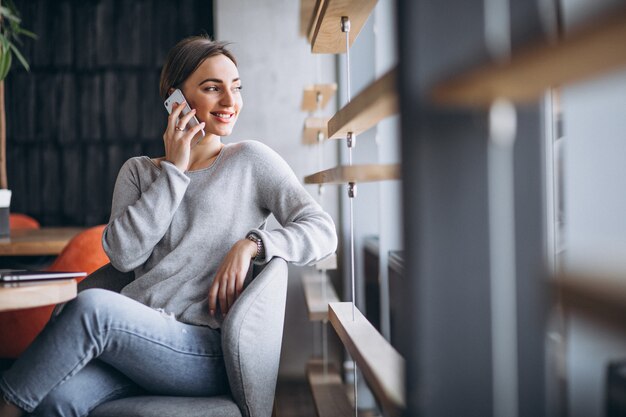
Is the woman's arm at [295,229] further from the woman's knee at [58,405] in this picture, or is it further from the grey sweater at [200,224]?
the woman's knee at [58,405]

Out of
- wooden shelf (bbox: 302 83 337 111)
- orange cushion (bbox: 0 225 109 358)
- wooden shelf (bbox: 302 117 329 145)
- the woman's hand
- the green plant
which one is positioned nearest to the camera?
the woman's hand

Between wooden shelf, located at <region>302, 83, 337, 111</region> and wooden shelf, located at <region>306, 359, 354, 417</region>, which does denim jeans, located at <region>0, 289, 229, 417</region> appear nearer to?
wooden shelf, located at <region>306, 359, 354, 417</region>

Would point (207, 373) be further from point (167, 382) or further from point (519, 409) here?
point (519, 409)

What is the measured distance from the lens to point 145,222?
1.84 meters

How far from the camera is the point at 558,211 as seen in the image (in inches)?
55.8

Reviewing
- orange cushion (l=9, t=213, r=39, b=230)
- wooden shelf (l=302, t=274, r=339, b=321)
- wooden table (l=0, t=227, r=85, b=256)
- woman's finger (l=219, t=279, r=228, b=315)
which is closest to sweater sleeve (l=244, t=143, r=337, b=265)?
woman's finger (l=219, t=279, r=228, b=315)

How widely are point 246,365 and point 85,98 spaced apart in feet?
12.4

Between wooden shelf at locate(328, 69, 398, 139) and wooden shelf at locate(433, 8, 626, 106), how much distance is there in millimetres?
113

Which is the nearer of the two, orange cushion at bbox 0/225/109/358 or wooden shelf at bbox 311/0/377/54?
wooden shelf at bbox 311/0/377/54

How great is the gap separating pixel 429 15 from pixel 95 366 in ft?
4.14

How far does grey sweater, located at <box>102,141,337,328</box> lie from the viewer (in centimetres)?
179

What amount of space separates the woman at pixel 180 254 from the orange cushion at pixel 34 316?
1.91ft

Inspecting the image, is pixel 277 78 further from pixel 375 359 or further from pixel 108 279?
pixel 375 359

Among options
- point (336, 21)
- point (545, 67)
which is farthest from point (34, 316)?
point (545, 67)
